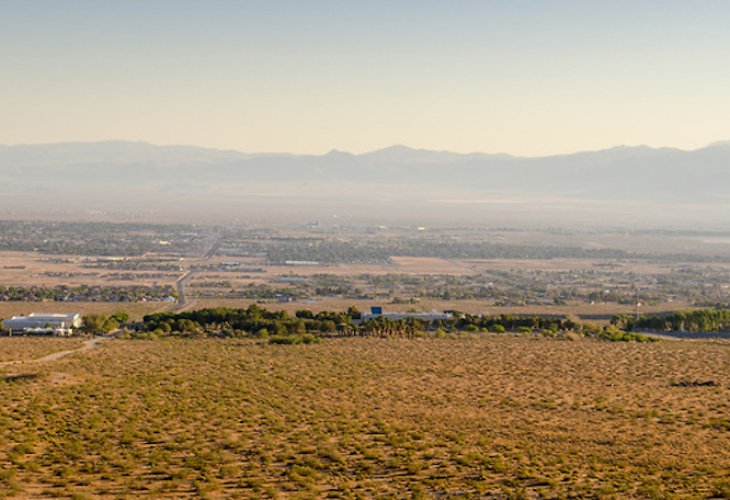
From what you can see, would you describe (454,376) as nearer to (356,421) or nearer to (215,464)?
(356,421)

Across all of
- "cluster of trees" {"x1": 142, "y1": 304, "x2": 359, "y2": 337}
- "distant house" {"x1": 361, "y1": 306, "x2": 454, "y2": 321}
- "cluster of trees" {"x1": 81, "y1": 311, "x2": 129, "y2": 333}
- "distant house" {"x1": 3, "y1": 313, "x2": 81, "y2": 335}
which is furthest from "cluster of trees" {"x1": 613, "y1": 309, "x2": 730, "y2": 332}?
"distant house" {"x1": 3, "y1": 313, "x2": 81, "y2": 335}

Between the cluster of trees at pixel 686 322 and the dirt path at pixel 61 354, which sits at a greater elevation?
the dirt path at pixel 61 354

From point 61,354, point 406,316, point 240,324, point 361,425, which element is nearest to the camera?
point 361,425

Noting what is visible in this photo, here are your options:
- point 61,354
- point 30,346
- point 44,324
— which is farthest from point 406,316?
point 61,354

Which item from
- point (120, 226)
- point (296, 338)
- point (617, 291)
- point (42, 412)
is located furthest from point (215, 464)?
point (120, 226)

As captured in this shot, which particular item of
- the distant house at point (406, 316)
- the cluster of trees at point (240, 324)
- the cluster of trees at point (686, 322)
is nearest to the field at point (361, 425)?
the cluster of trees at point (240, 324)

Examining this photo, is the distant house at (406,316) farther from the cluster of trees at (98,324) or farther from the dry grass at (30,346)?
the dry grass at (30,346)

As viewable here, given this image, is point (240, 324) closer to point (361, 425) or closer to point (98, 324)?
point (98, 324)

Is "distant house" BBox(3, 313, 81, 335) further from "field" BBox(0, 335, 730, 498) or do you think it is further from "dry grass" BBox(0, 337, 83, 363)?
"field" BBox(0, 335, 730, 498)
